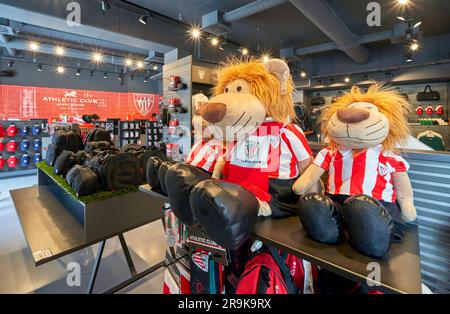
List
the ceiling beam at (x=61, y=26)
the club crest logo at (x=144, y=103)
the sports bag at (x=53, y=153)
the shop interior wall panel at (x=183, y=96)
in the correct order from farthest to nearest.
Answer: the club crest logo at (x=144, y=103) < the shop interior wall panel at (x=183, y=96) < the ceiling beam at (x=61, y=26) < the sports bag at (x=53, y=153)

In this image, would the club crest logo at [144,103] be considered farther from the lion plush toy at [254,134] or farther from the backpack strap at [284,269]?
the backpack strap at [284,269]

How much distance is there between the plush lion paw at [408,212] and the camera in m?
0.82

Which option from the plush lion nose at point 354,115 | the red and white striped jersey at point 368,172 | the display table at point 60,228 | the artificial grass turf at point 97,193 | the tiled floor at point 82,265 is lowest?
the tiled floor at point 82,265

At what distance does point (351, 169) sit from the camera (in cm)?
90

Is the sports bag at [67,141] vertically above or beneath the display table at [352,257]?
above

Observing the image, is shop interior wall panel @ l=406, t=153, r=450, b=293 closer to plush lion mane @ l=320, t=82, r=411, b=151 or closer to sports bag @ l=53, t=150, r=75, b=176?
plush lion mane @ l=320, t=82, r=411, b=151

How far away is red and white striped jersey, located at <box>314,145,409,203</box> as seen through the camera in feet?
2.81

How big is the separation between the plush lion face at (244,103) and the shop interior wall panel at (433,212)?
22.3 inches

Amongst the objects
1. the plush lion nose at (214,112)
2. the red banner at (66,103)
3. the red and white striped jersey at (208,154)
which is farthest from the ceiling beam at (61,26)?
the red banner at (66,103)

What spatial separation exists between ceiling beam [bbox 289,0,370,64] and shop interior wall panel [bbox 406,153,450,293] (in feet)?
10.8

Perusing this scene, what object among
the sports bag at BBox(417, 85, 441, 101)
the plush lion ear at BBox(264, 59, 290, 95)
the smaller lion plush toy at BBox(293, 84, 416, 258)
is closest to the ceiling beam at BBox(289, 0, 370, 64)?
the sports bag at BBox(417, 85, 441, 101)

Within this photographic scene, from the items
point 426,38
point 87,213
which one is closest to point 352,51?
point 426,38

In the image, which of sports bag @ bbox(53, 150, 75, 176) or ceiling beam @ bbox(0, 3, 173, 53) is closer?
sports bag @ bbox(53, 150, 75, 176)
